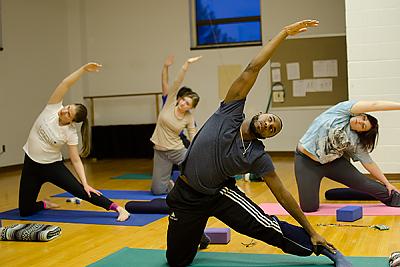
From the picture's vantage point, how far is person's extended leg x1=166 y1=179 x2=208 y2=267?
2.92 m

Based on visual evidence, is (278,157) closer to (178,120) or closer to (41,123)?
(178,120)

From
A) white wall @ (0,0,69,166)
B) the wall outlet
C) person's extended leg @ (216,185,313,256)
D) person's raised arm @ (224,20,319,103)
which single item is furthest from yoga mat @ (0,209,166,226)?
the wall outlet

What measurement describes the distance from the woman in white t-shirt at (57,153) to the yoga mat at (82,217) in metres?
0.09

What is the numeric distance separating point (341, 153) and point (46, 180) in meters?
2.30

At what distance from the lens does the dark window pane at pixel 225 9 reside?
916 centimetres

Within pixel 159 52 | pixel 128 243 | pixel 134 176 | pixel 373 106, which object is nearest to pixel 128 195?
pixel 134 176

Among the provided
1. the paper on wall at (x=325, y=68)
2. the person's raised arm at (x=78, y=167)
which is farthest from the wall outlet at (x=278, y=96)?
the person's raised arm at (x=78, y=167)

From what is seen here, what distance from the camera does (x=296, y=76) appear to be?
8.69 metres

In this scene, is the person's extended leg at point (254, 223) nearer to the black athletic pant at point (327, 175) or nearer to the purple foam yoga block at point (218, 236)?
the purple foam yoga block at point (218, 236)

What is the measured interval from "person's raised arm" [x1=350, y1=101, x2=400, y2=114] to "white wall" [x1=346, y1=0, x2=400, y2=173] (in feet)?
5.93

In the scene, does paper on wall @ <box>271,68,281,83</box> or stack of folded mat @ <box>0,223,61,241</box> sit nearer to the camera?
stack of folded mat @ <box>0,223,61,241</box>

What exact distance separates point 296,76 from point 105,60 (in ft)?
10.9

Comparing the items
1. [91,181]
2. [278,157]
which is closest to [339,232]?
[91,181]

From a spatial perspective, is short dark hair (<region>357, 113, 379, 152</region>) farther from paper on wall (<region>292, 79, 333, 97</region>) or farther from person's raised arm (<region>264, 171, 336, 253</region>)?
paper on wall (<region>292, 79, 333, 97</region>)
